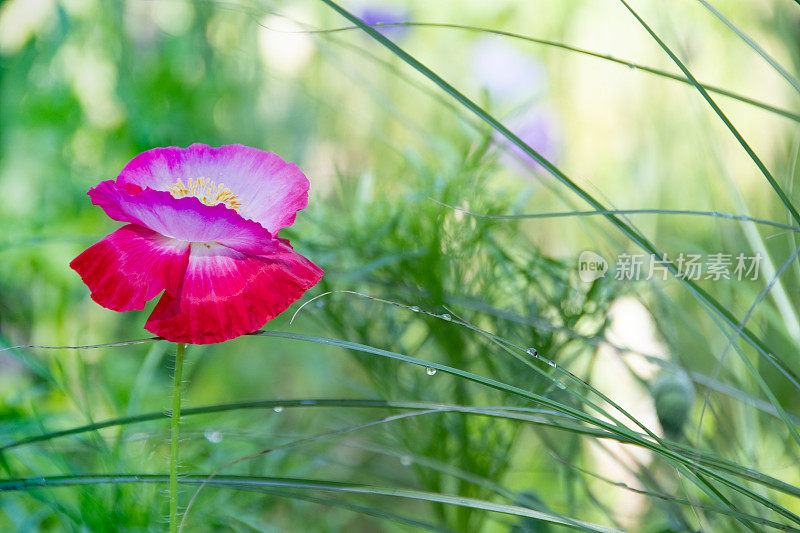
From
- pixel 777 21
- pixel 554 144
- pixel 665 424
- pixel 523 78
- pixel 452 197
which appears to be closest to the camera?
pixel 665 424

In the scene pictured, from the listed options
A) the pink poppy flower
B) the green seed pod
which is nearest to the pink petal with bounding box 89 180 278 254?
the pink poppy flower

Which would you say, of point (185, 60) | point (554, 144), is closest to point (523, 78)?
point (554, 144)

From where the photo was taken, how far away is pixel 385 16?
37.7 inches

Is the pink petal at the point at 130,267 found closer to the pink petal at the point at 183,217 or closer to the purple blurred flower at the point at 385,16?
the pink petal at the point at 183,217

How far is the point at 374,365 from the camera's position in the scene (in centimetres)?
45

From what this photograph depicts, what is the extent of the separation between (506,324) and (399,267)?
9 centimetres

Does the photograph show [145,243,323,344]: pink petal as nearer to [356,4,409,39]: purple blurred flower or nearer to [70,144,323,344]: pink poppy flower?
[70,144,323,344]: pink poppy flower

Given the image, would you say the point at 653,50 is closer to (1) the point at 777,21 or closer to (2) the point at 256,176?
(1) the point at 777,21

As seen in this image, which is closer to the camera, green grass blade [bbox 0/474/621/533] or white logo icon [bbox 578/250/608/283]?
green grass blade [bbox 0/474/621/533]

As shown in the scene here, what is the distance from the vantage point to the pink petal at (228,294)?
21 centimetres

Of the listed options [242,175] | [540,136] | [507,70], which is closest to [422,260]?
[242,175]

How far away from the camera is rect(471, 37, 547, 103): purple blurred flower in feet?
2.92

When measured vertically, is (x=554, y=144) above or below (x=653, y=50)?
below

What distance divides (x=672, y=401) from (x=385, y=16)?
75cm
